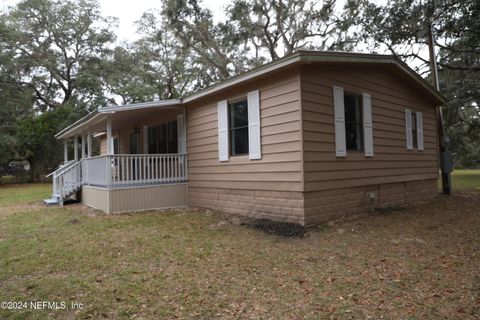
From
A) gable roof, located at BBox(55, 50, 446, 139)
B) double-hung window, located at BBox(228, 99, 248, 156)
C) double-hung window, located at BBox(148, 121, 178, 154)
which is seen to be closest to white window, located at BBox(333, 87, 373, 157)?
gable roof, located at BBox(55, 50, 446, 139)

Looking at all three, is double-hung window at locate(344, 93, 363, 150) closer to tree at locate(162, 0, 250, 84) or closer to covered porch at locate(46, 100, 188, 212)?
covered porch at locate(46, 100, 188, 212)

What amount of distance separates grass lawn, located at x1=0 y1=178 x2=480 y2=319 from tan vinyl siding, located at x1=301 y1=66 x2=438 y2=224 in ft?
2.07

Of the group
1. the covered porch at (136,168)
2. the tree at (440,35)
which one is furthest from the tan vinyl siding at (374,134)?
the covered porch at (136,168)

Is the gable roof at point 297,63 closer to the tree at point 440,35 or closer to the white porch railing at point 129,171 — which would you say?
the white porch railing at point 129,171

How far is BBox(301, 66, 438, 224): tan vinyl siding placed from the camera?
252 inches

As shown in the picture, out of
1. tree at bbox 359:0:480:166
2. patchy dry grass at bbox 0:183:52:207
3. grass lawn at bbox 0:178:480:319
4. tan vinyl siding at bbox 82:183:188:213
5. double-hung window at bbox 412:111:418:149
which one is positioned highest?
tree at bbox 359:0:480:166

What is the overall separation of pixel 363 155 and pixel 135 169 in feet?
19.4

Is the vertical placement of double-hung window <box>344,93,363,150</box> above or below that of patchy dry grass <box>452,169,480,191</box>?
above

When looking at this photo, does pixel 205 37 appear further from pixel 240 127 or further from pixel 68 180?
pixel 240 127

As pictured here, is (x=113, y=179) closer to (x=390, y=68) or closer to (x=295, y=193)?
(x=295, y=193)

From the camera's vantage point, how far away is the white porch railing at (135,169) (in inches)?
343

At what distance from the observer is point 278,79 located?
670cm

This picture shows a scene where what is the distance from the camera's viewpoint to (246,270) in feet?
13.8

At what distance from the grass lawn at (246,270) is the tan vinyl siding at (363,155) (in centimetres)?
63
